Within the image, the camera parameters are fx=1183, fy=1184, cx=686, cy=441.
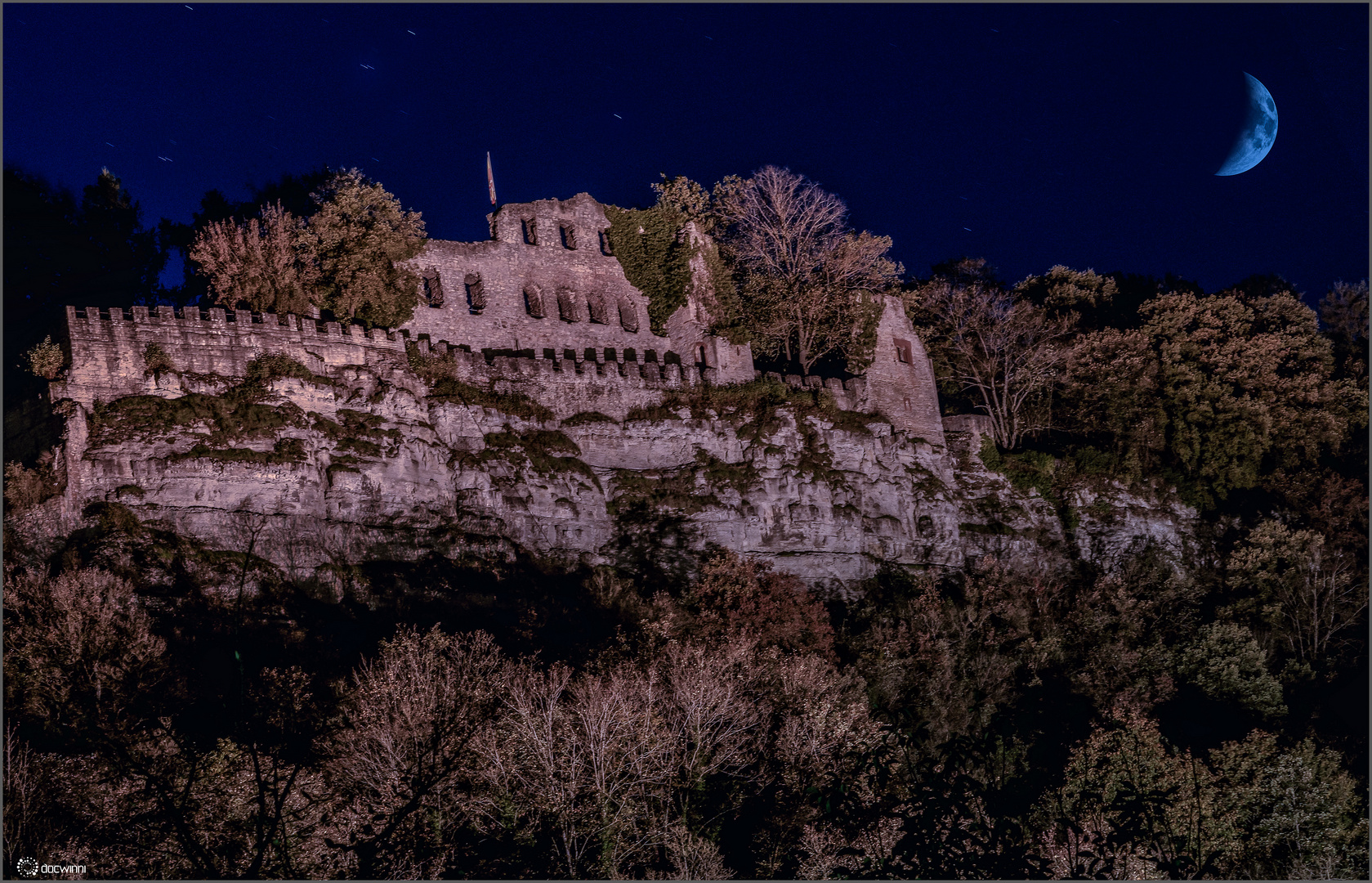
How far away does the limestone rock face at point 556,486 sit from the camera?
1419 inches

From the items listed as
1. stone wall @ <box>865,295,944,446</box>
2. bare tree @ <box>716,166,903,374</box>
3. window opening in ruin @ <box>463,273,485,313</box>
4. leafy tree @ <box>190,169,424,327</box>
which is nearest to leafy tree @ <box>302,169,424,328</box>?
leafy tree @ <box>190,169,424,327</box>

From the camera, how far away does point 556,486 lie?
140 ft

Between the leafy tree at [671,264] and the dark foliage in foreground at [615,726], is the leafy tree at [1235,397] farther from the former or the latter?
the leafy tree at [671,264]

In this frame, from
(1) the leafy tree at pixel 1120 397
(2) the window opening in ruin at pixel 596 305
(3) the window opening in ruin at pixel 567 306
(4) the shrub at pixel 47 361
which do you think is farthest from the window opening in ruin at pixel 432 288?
(1) the leafy tree at pixel 1120 397

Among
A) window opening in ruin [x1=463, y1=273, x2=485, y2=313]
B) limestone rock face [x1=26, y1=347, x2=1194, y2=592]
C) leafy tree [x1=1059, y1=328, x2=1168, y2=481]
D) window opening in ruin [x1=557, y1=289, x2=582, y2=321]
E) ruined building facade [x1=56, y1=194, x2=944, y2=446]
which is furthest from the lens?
leafy tree [x1=1059, y1=328, x2=1168, y2=481]

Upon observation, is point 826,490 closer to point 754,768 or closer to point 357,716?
point 754,768

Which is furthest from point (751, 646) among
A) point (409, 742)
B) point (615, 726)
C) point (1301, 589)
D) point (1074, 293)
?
point (1074, 293)

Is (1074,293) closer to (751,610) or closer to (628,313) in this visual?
(628,313)

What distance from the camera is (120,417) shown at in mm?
35812

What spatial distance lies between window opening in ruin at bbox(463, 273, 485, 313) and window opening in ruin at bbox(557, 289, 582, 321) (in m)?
3.27

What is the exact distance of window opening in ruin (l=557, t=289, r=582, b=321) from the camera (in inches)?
1935

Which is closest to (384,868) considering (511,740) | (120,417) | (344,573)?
(511,740)

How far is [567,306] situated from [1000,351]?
71.1 ft

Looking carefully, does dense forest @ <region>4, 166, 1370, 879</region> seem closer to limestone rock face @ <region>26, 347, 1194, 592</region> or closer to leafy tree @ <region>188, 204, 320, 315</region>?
leafy tree @ <region>188, 204, 320, 315</region>
